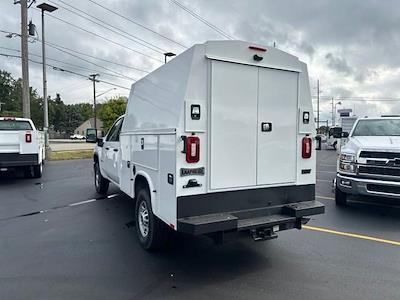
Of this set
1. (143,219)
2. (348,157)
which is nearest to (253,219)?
(143,219)

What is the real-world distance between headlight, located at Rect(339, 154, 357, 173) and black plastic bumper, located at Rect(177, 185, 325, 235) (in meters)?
2.72

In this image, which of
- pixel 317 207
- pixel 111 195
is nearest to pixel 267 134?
pixel 317 207

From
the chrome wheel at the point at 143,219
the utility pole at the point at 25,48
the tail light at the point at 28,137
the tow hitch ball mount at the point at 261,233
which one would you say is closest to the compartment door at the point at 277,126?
the tow hitch ball mount at the point at 261,233

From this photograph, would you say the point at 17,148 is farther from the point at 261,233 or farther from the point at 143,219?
the point at 261,233

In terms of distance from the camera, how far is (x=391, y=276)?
164 inches

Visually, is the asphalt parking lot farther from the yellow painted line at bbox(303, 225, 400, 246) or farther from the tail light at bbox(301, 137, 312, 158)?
the tail light at bbox(301, 137, 312, 158)

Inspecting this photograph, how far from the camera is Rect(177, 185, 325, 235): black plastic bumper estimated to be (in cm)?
396

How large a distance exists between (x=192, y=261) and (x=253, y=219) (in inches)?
39.6

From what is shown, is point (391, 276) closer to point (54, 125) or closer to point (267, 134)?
point (267, 134)

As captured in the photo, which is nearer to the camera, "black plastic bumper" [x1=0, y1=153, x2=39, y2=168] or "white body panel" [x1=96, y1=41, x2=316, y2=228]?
"white body panel" [x1=96, y1=41, x2=316, y2=228]

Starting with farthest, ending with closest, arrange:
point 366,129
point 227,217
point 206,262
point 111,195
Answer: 1. point 111,195
2. point 366,129
3. point 206,262
4. point 227,217

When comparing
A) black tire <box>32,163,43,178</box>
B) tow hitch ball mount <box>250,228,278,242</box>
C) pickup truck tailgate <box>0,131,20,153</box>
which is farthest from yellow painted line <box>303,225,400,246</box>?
black tire <box>32,163,43,178</box>

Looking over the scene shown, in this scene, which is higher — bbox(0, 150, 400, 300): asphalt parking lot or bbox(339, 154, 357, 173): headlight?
bbox(339, 154, 357, 173): headlight

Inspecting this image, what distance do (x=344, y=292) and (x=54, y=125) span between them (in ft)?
389
